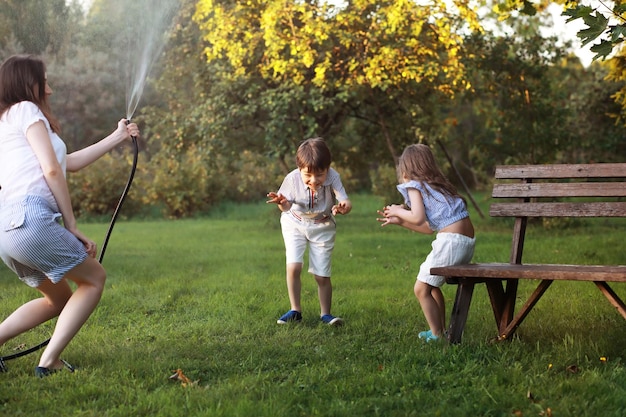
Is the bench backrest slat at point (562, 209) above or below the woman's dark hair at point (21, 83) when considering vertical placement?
below

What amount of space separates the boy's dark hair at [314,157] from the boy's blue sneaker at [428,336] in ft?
4.62

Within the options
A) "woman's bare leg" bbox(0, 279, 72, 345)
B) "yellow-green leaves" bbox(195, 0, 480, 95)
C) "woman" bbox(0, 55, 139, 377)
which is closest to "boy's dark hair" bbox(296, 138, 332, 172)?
"woman" bbox(0, 55, 139, 377)

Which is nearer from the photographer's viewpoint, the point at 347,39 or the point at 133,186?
the point at 347,39

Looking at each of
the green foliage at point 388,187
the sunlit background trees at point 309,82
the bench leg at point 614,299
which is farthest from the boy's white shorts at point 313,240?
the green foliage at point 388,187

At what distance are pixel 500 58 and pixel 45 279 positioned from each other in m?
12.8

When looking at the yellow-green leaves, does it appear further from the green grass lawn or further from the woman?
the woman

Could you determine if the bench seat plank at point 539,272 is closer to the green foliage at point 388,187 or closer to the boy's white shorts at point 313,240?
the boy's white shorts at point 313,240

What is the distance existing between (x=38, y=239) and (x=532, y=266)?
2934 millimetres

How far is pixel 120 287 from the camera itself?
8.31 metres

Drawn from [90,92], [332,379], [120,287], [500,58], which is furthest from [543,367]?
[90,92]

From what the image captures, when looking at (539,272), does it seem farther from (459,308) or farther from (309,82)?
(309,82)

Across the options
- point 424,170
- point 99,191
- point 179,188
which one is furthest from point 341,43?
point 99,191

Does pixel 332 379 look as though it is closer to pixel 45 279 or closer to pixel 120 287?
pixel 45 279

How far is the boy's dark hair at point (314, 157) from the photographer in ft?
19.8
